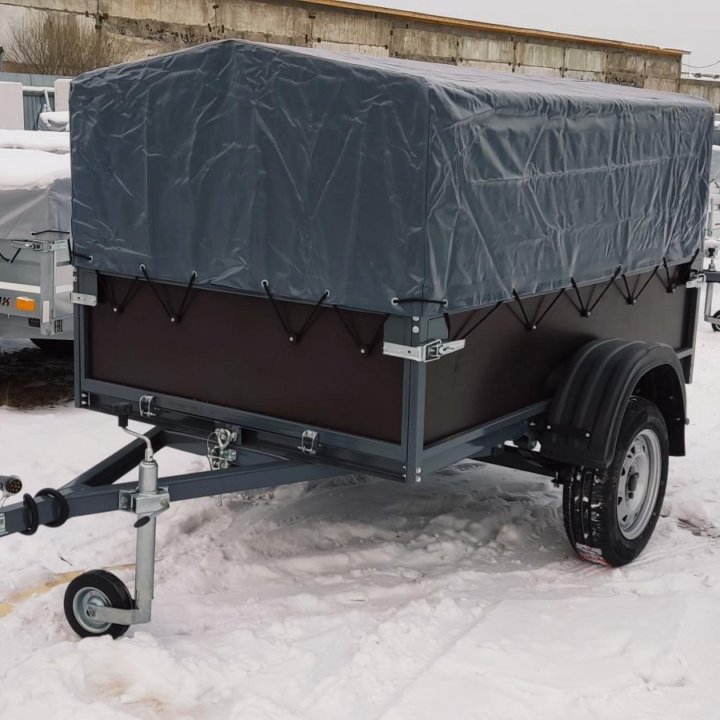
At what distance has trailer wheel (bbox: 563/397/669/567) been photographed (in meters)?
5.16

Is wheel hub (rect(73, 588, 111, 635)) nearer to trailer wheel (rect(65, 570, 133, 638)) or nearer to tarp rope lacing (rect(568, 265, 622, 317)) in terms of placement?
trailer wheel (rect(65, 570, 133, 638))

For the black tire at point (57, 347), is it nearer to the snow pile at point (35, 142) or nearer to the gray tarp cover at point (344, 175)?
the snow pile at point (35, 142)

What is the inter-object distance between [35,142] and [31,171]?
1766 millimetres

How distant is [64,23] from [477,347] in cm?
3674

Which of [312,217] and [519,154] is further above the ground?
[519,154]

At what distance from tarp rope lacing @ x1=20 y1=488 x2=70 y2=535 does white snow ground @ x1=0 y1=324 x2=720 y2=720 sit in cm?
48

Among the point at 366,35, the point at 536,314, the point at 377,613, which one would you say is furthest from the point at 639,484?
the point at 366,35

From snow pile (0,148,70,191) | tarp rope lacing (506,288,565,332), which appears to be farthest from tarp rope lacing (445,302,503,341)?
snow pile (0,148,70,191)

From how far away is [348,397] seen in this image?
4.44 meters

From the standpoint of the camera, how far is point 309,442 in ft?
14.8

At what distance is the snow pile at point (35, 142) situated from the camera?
9.31 metres

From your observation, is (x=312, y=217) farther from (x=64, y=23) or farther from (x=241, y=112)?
(x=64, y=23)

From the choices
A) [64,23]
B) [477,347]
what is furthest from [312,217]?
[64,23]

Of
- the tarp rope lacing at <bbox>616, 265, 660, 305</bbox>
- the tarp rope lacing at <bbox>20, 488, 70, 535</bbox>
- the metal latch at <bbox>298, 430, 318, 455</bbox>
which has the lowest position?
the tarp rope lacing at <bbox>20, 488, 70, 535</bbox>
